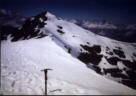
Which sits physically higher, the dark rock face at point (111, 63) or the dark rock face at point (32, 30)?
the dark rock face at point (32, 30)

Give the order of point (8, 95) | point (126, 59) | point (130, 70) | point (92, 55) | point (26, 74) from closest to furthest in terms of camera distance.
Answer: point (8, 95)
point (26, 74)
point (92, 55)
point (130, 70)
point (126, 59)

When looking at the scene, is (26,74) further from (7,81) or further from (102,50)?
(102,50)

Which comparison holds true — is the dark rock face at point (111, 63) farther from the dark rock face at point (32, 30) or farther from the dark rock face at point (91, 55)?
the dark rock face at point (32, 30)

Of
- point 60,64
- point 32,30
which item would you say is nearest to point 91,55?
point 32,30

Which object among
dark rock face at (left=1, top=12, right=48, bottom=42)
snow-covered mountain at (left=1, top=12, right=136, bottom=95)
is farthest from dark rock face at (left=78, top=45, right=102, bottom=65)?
dark rock face at (left=1, top=12, right=48, bottom=42)

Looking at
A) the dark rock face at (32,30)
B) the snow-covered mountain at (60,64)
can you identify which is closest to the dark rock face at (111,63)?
the snow-covered mountain at (60,64)

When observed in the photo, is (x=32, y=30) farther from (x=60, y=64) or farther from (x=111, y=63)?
(x=60, y=64)

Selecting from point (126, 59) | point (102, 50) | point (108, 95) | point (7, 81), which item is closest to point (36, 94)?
point (7, 81)

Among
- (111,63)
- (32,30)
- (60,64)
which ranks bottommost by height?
(60,64)

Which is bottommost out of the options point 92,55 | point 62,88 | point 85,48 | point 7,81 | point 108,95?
point 108,95
